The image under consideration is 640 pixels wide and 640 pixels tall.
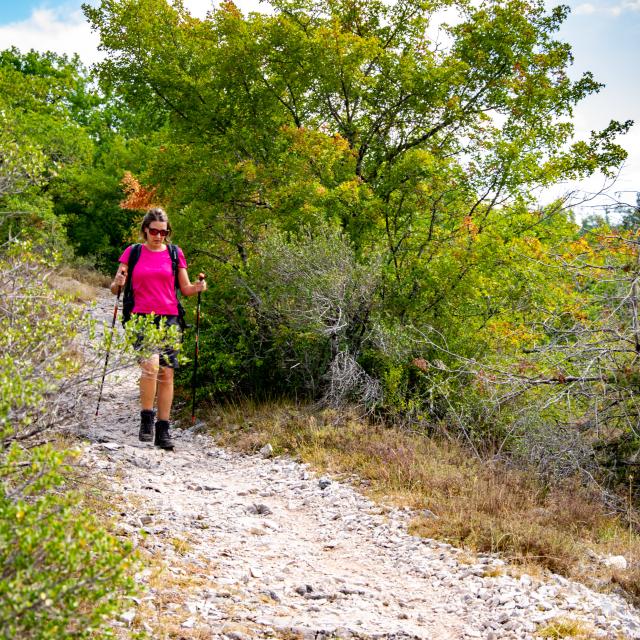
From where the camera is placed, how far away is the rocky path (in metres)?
3.84

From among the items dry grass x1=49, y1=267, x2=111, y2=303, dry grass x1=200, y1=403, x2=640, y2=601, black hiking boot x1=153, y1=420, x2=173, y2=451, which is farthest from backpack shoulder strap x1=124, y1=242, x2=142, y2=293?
dry grass x1=49, y1=267, x2=111, y2=303

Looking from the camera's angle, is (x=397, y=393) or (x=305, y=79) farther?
(x=305, y=79)

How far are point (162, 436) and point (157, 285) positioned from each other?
168 cm

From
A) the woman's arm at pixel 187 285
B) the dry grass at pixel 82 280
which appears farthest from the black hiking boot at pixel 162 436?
the dry grass at pixel 82 280

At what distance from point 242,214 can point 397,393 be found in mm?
4226

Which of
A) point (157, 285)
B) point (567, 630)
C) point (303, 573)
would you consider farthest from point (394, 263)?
point (567, 630)

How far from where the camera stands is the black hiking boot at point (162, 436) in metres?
7.21

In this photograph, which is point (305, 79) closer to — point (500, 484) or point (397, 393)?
point (397, 393)

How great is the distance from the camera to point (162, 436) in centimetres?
727

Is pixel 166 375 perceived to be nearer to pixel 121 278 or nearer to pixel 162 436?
pixel 162 436

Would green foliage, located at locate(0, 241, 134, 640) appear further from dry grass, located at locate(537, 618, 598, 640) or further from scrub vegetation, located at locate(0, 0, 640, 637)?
dry grass, located at locate(537, 618, 598, 640)

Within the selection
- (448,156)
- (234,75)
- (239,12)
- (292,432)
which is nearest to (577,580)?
(292,432)

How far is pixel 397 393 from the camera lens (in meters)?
8.32

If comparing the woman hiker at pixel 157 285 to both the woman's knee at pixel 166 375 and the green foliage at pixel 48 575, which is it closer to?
the woman's knee at pixel 166 375
